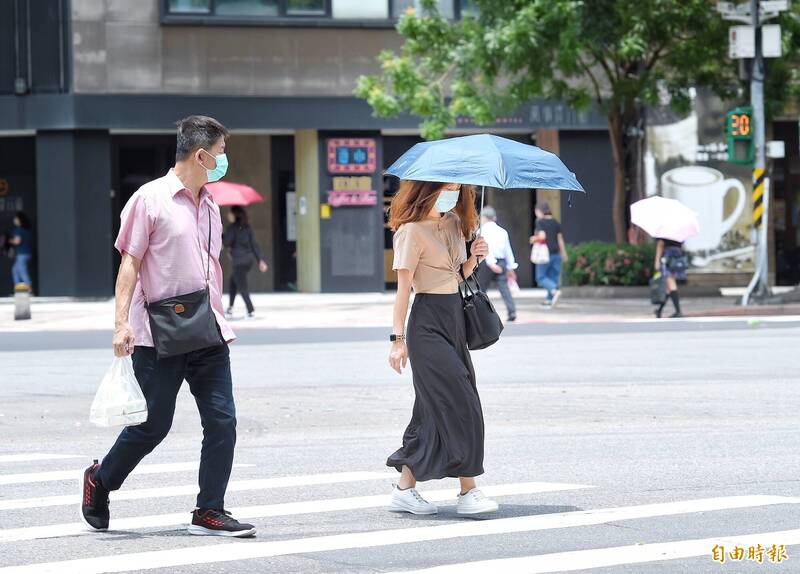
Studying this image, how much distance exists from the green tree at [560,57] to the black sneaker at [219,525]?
19087mm

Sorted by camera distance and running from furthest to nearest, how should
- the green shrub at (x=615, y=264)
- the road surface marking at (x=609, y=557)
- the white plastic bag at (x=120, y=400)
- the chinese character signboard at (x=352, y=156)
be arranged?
the chinese character signboard at (x=352, y=156) < the green shrub at (x=615, y=264) < the white plastic bag at (x=120, y=400) < the road surface marking at (x=609, y=557)

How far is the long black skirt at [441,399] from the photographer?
761 centimetres

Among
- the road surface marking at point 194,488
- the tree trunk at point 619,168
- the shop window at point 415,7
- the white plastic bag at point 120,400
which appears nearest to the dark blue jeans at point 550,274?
the tree trunk at point 619,168

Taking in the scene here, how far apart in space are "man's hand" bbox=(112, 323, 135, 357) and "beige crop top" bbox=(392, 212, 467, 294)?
1.50 m

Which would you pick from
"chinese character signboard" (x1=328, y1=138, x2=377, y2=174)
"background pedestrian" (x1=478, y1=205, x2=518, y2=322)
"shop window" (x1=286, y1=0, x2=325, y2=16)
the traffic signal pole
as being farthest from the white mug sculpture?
"background pedestrian" (x1=478, y1=205, x2=518, y2=322)

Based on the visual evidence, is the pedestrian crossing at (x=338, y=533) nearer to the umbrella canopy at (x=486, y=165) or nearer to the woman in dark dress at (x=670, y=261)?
the umbrella canopy at (x=486, y=165)

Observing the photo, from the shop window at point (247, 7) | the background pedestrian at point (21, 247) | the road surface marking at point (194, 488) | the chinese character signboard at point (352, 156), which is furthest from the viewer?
the chinese character signboard at point (352, 156)

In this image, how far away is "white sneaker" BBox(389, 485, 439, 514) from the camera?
25.4 ft

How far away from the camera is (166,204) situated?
7.11 meters

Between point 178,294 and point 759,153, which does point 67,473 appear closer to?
point 178,294

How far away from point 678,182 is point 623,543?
2561cm

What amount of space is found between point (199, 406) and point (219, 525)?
57 cm

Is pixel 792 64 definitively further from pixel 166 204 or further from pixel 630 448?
pixel 166 204

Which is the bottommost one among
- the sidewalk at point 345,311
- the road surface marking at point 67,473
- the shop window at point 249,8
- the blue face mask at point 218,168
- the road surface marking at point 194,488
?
the sidewalk at point 345,311
